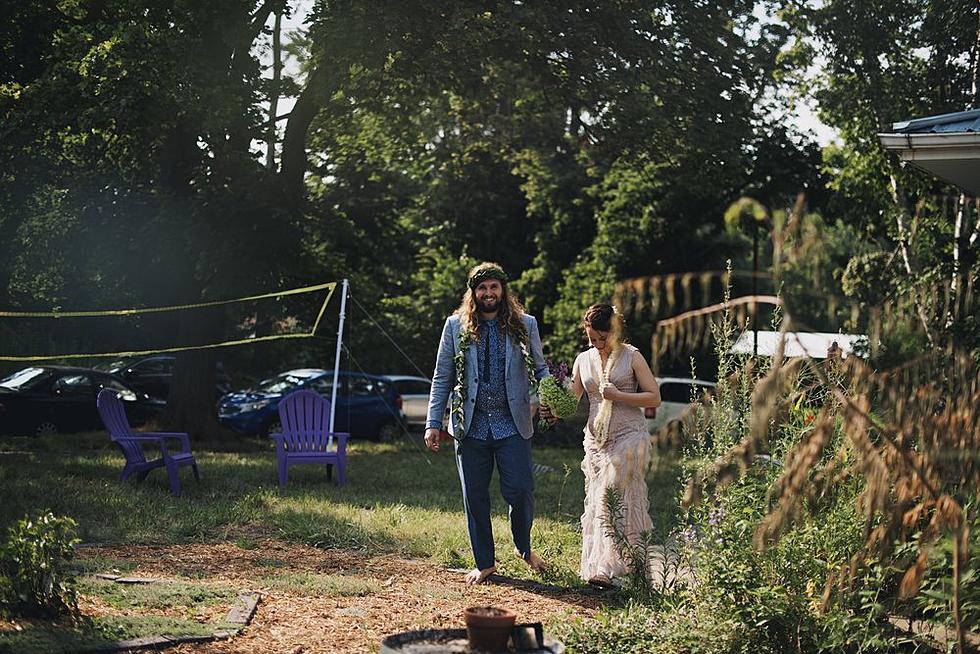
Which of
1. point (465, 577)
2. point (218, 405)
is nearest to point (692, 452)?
point (465, 577)

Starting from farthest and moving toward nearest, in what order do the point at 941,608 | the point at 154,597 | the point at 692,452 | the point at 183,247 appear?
the point at 183,247 → the point at 692,452 → the point at 154,597 → the point at 941,608

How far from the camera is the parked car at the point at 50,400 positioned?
19.2 metres

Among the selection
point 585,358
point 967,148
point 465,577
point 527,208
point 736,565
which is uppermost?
point 527,208

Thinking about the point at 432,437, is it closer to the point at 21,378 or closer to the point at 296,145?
the point at 296,145

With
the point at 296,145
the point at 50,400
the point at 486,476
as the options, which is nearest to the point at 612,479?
the point at 486,476

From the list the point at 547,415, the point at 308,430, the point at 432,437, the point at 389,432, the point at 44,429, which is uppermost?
the point at 547,415

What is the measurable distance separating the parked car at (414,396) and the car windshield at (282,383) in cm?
220

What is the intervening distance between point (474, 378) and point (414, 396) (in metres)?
17.9

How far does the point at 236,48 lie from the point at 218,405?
7.16 m

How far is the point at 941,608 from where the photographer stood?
493cm

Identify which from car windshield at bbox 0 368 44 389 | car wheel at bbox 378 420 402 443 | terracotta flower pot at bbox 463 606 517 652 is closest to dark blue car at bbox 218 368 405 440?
car wheel at bbox 378 420 402 443

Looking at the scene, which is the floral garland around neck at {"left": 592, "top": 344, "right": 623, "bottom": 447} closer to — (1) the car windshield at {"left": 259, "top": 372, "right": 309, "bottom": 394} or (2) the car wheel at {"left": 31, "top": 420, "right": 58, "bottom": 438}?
(2) the car wheel at {"left": 31, "top": 420, "right": 58, "bottom": 438}

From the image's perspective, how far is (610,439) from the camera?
24.4 ft

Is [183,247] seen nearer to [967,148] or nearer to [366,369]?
[366,369]
